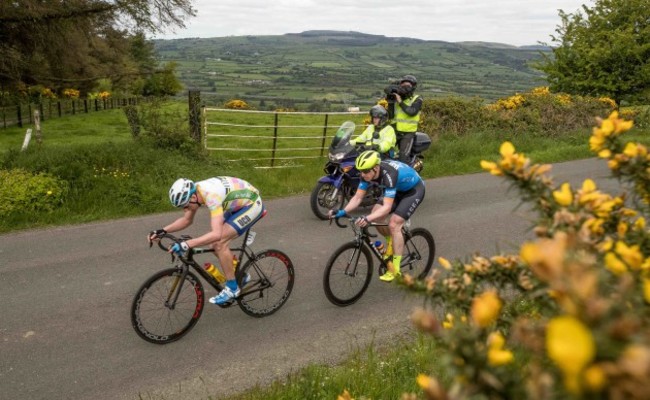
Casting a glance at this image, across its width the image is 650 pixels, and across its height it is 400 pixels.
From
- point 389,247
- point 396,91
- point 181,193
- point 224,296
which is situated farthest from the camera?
point 396,91

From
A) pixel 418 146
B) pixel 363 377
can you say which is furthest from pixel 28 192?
pixel 363 377

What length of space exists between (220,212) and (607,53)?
2127 cm

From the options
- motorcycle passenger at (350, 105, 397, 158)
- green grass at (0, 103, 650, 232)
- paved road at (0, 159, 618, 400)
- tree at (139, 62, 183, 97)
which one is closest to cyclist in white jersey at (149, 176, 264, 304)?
paved road at (0, 159, 618, 400)

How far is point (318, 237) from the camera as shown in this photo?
8914mm

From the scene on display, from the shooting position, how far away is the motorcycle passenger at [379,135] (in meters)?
9.56

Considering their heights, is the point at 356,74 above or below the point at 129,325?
below

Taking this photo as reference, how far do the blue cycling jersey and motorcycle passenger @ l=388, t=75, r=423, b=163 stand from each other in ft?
12.7

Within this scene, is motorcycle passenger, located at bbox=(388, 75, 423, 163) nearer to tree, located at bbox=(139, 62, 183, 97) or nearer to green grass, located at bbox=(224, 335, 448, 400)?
green grass, located at bbox=(224, 335, 448, 400)

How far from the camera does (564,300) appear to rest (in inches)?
34.5

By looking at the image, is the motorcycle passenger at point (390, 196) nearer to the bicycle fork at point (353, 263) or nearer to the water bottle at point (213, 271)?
the bicycle fork at point (353, 263)

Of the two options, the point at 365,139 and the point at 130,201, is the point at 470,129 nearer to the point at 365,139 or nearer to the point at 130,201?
the point at 365,139

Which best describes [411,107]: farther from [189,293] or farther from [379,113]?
[189,293]

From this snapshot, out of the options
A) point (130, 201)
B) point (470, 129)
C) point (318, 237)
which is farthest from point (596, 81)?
point (130, 201)

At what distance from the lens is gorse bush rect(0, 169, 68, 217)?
30.6 ft
